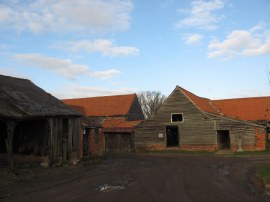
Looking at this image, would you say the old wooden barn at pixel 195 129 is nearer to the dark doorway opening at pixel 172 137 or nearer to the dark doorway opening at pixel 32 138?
the dark doorway opening at pixel 172 137

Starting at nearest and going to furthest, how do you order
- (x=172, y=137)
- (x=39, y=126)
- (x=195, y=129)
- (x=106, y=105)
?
(x=39, y=126), (x=195, y=129), (x=172, y=137), (x=106, y=105)

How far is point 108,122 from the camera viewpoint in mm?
46781

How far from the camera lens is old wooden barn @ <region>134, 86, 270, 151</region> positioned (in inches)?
1427

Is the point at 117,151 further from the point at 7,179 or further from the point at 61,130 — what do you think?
the point at 7,179

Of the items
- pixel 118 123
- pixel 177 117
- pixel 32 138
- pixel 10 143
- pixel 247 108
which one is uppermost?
pixel 247 108

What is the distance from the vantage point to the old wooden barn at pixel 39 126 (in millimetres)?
21234

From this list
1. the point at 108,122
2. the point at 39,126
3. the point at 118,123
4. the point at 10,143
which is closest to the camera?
the point at 10,143

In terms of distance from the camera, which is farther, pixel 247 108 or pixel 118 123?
pixel 247 108

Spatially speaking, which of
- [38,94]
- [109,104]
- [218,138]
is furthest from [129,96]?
[38,94]

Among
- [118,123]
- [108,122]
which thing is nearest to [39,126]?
[118,123]

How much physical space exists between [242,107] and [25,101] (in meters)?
32.6

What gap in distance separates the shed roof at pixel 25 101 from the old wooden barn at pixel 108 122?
6863 mm

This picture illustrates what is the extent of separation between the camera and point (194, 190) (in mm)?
12797

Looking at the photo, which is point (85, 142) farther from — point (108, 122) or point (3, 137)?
point (108, 122)
